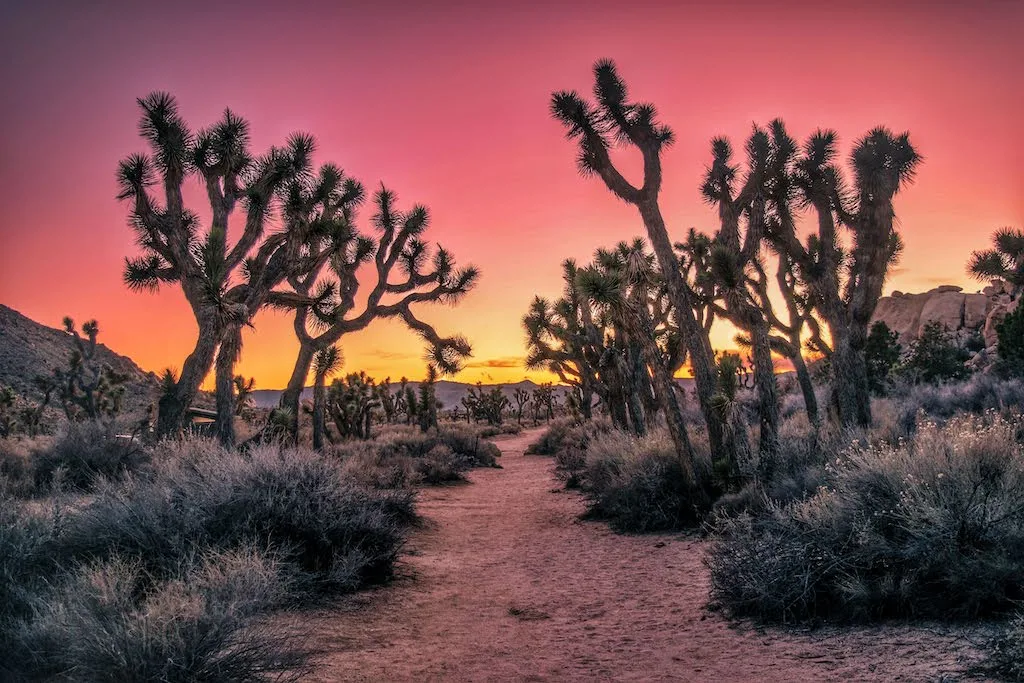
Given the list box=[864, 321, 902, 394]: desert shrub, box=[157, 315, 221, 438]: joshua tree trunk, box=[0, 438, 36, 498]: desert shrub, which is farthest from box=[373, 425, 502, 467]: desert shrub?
box=[864, 321, 902, 394]: desert shrub

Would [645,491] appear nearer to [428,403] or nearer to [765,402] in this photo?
[765,402]

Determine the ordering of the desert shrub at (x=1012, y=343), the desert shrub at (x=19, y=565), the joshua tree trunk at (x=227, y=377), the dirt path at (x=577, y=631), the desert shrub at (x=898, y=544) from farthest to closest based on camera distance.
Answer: the desert shrub at (x=1012, y=343)
the joshua tree trunk at (x=227, y=377)
the desert shrub at (x=898, y=544)
the dirt path at (x=577, y=631)
the desert shrub at (x=19, y=565)

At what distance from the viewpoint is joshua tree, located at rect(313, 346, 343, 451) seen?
20281mm

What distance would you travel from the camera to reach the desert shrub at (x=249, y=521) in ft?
19.8

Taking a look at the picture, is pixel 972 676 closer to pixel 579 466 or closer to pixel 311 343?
pixel 579 466

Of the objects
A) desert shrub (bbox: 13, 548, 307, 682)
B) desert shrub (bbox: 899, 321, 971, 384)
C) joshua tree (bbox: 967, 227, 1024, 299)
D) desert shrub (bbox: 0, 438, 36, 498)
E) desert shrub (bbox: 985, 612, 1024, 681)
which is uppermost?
joshua tree (bbox: 967, 227, 1024, 299)

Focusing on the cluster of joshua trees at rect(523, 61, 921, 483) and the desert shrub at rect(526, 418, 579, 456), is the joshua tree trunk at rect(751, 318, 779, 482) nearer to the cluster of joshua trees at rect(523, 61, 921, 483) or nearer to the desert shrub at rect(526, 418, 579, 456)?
the cluster of joshua trees at rect(523, 61, 921, 483)

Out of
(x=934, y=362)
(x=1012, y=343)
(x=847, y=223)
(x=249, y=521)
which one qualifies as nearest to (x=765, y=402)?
(x=847, y=223)

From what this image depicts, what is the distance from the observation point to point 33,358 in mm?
55656

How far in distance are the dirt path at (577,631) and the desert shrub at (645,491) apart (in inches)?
25.8

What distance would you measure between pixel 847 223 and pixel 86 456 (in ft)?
54.0

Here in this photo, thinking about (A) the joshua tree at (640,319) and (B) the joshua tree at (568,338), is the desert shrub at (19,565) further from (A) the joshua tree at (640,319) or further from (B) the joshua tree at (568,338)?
(B) the joshua tree at (568,338)

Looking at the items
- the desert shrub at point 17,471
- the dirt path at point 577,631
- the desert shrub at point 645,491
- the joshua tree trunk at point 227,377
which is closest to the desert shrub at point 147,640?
the dirt path at point 577,631

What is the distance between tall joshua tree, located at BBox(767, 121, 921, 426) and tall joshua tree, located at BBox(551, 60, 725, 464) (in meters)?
3.28
